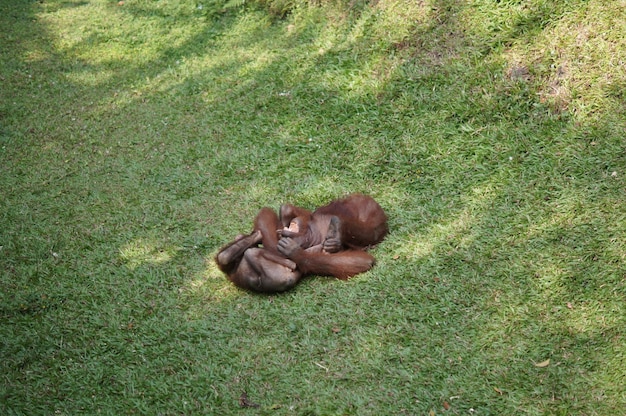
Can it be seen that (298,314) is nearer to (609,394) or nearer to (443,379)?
(443,379)

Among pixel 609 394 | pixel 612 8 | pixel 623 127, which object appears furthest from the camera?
pixel 612 8

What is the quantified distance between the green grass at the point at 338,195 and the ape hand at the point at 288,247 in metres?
0.23

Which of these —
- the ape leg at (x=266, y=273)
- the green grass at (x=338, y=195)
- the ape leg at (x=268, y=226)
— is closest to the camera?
the green grass at (x=338, y=195)

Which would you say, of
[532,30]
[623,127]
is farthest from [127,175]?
[623,127]

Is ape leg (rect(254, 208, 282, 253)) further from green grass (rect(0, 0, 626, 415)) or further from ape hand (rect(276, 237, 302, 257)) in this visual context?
green grass (rect(0, 0, 626, 415))

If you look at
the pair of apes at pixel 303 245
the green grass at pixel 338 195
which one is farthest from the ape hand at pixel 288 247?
the green grass at pixel 338 195

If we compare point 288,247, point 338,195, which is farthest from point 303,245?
point 338,195

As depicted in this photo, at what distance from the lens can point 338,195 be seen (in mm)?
4387

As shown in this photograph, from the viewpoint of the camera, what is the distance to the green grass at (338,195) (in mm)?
3076

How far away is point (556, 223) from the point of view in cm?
363

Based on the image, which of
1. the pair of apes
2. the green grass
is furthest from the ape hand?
the green grass

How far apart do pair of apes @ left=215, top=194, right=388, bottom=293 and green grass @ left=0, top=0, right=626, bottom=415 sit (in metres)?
0.10

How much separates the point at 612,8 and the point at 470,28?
0.99 m

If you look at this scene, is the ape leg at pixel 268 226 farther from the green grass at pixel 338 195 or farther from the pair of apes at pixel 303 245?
the green grass at pixel 338 195
